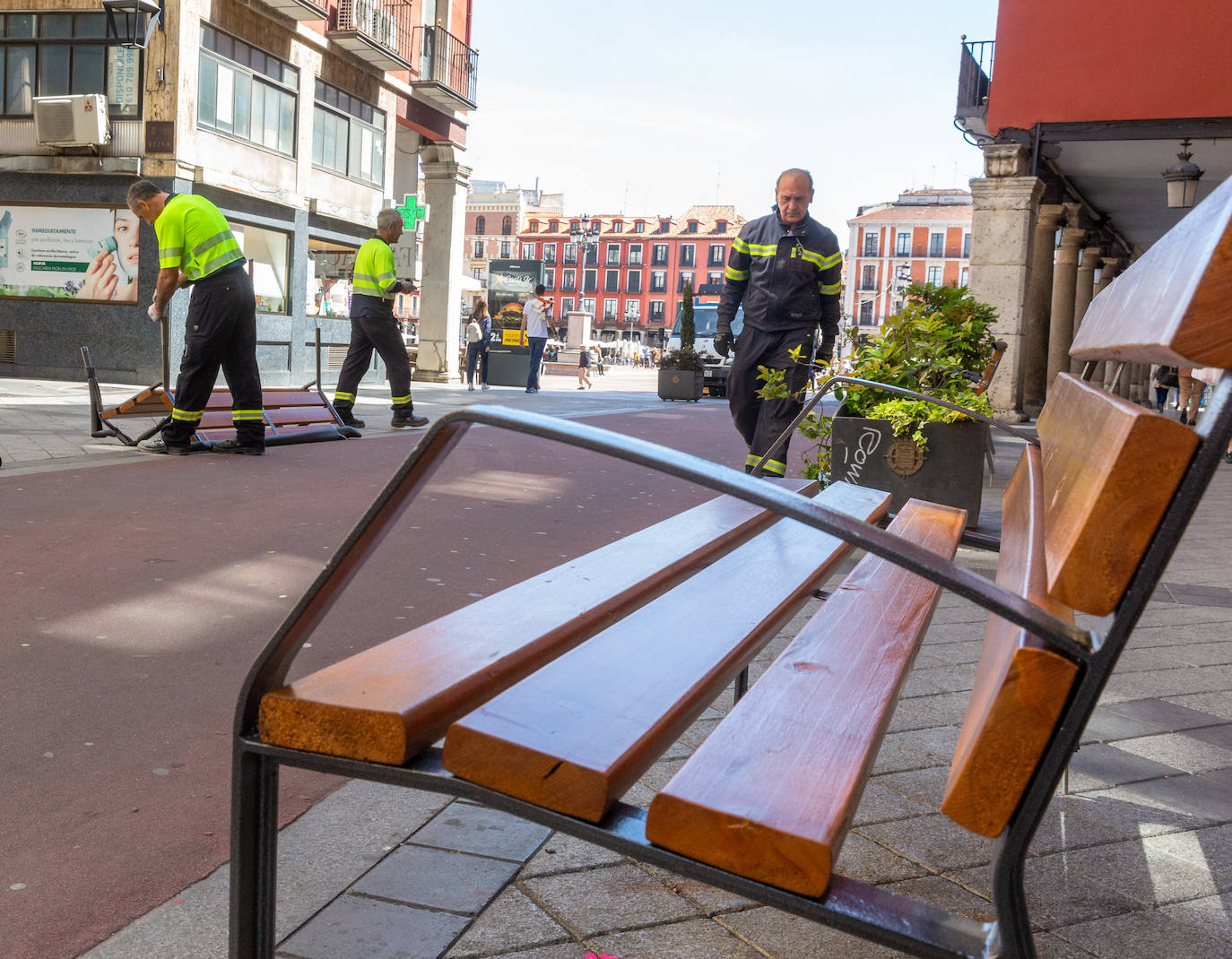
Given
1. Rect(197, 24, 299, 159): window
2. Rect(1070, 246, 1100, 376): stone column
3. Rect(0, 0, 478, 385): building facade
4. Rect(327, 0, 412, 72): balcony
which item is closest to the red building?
Rect(1070, 246, 1100, 376): stone column

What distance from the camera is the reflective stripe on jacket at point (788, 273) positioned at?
648cm

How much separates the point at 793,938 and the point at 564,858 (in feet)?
1.50

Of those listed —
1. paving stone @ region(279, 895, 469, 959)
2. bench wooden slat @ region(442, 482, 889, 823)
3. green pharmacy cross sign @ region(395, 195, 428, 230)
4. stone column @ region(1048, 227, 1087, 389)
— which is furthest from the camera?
green pharmacy cross sign @ region(395, 195, 428, 230)

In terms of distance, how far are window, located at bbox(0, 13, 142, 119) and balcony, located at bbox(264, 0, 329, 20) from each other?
2.53 metres

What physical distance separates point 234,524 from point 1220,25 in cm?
1184

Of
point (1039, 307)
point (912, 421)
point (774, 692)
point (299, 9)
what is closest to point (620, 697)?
point (774, 692)

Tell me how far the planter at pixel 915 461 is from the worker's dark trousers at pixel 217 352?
440 centimetres

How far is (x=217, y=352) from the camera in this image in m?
8.21

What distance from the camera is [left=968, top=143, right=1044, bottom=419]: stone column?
13820mm

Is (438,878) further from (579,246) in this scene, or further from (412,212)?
(579,246)

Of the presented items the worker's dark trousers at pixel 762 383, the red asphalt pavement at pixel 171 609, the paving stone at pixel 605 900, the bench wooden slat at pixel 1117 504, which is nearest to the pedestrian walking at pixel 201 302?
the red asphalt pavement at pixel 171 609

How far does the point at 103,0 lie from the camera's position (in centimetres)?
1630

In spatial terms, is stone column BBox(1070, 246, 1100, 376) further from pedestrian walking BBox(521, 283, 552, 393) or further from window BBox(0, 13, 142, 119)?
window BBox(0, 13, 142, 119)

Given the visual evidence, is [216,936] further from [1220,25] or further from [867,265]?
[867,265]
